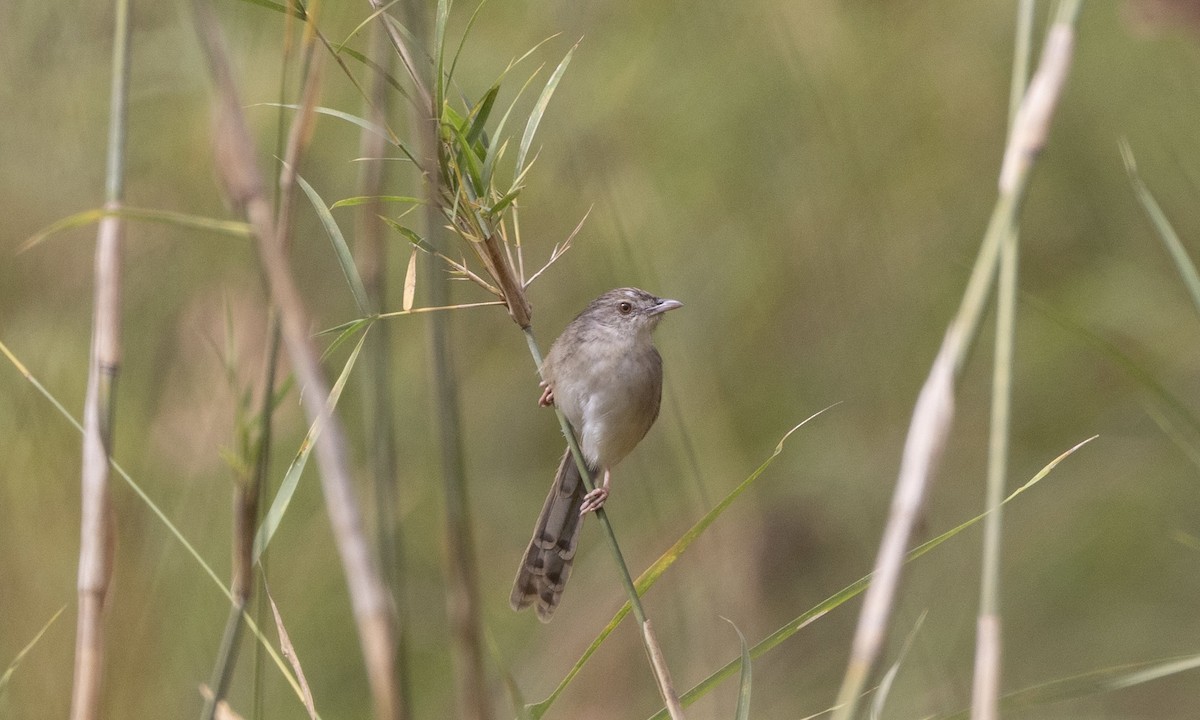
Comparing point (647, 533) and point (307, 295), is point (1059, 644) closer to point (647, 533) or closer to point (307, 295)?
point (647, 533)

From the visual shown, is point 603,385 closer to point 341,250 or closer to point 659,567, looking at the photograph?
point 659,567

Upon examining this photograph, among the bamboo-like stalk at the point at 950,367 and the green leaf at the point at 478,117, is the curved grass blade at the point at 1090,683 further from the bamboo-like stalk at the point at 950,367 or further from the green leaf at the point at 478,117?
the green leaf at the point at 478,117

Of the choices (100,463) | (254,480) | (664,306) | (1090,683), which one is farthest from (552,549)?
(254,480)

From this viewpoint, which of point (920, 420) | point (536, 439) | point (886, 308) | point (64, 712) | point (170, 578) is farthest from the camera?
point (536, 439)

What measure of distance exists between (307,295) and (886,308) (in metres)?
2.95

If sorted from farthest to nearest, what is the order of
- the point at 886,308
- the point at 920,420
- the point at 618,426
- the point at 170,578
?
the point at 886,308
the point at 618,426
the point at 170,578
the point at 920,420

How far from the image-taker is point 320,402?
1377 millimetres

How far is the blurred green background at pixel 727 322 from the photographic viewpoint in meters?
5.09

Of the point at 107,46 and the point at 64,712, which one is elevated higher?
the point at 107,46

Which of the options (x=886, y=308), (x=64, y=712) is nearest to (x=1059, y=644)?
(x=886, y=308)

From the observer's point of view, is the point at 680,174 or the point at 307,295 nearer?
the point at 307,295

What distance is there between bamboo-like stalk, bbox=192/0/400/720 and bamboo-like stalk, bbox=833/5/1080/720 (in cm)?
57

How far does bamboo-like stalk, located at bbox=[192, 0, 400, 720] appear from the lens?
1321 millimetres

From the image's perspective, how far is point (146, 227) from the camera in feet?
17.9
